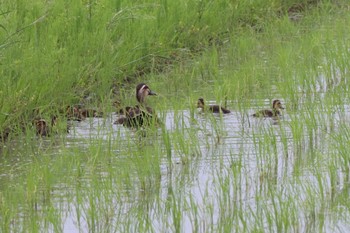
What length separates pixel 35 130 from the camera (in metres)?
8.84

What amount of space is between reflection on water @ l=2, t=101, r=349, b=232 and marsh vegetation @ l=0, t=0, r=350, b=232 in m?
0.02

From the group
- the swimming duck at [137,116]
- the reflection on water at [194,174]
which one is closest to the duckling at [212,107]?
the reflection on water at [194,174]

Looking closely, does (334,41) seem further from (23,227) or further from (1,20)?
(23,227)

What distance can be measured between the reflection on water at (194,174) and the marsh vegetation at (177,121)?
0.02m

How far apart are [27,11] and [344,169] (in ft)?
15.9

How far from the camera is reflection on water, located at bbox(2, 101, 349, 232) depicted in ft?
21.4

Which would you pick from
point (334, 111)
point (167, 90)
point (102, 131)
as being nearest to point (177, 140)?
point (102, 131)

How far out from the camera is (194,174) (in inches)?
306

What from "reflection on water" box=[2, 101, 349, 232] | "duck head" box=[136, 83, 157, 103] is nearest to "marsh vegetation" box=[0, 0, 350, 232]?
"reflection on water" box=[2, 101, 349, 232]

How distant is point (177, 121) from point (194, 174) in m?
1.21

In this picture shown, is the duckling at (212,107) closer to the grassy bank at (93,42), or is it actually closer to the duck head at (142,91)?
the duck head at (142,91)

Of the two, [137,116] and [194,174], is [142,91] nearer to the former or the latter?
[137,116]

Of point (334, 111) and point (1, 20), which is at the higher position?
point (1, 20)

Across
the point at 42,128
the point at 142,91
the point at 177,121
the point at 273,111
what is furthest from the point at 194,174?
the point at 142,91
